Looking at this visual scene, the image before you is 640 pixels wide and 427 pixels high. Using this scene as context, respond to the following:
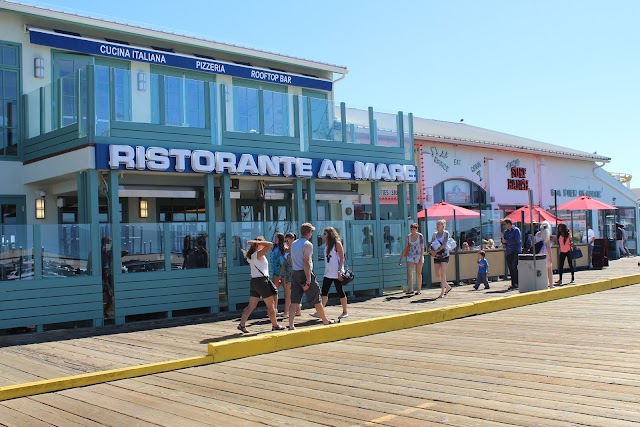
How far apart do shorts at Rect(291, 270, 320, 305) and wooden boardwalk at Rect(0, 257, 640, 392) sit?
696 millimetres

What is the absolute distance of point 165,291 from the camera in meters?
13.8

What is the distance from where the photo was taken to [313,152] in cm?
1686

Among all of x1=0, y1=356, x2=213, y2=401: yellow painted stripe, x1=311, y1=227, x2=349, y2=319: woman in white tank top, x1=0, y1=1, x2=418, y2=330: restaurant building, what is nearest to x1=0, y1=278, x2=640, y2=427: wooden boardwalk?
x1=0, y1=356, x2=213, y2=401: yellow painted stripe

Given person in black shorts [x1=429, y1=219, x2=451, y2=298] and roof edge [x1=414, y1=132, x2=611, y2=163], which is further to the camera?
roof edge [x1=414, y1=132, x2=611, y2=163]

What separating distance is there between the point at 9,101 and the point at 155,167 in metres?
4.59

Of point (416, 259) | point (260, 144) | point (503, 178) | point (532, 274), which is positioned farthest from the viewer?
point (503, 178)

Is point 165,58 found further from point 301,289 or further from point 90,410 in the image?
point 90,410

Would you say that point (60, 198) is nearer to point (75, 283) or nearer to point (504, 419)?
point (75, 283)

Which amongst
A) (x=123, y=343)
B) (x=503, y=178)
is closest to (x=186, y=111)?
(x=123, y=343)

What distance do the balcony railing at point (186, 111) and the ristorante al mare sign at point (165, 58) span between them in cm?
164

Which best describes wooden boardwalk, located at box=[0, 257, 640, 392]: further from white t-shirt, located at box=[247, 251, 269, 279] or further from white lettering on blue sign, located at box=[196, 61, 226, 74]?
white lettering on blue sign, located at box=[196, 61, 226, 74]

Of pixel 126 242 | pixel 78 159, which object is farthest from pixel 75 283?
pixel 78 159

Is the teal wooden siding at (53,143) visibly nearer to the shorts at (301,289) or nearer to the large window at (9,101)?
the large window at (9,101)

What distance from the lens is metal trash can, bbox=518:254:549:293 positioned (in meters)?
16.0
